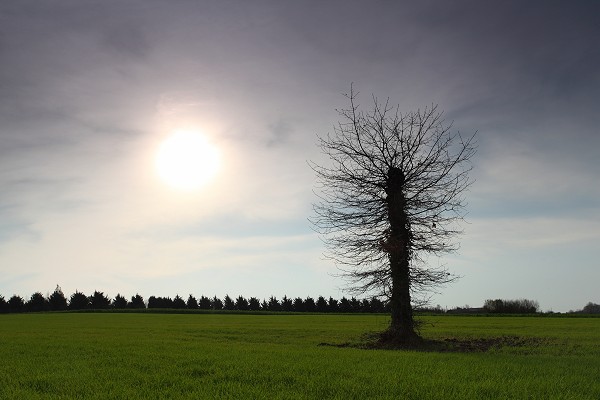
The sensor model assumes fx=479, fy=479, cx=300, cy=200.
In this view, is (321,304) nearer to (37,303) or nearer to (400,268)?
(37,303)

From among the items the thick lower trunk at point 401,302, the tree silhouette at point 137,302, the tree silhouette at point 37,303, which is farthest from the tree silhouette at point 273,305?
the thick lower trunk at point 401,302

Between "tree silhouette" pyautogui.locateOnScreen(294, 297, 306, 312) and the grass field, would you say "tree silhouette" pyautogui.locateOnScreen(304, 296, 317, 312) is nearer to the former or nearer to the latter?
"tree silhouette" pyautogui.locateOnScreen(294, 297, 306, 312)

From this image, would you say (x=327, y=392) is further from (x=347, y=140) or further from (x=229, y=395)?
(x=347, y=140)

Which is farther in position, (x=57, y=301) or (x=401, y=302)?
(x=57, y=301)

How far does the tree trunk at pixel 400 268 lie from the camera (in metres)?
19.2

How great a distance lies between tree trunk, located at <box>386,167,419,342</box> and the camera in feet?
→ 63.0

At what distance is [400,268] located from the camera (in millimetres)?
19594

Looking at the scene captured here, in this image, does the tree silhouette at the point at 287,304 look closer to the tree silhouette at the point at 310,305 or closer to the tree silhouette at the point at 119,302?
the tree silhouette at the point at 310,305

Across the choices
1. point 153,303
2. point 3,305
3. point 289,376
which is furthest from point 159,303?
point 289,376

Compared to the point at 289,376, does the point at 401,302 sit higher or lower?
higher

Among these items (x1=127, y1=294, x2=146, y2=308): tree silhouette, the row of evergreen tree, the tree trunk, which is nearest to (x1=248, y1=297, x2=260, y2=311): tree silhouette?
the row of evergreen tree

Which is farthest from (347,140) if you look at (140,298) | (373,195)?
(140,298)

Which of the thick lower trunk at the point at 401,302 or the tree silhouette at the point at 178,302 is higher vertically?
the tree silhouette at the point at 178,302

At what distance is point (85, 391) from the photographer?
8898 mm
